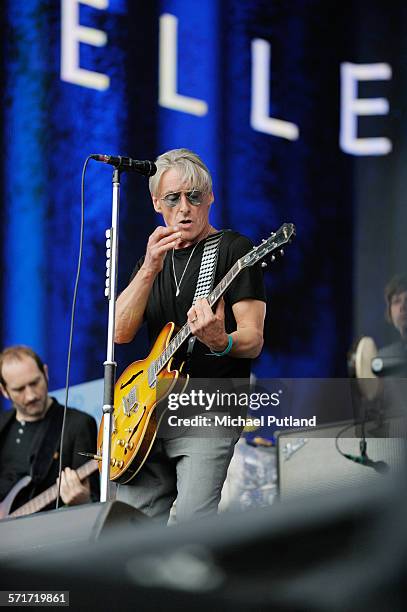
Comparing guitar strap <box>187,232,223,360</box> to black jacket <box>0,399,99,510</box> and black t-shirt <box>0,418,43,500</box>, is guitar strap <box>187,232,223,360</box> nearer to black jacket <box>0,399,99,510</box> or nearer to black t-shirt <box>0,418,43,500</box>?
black jacket <box>0,399,99,510</box>

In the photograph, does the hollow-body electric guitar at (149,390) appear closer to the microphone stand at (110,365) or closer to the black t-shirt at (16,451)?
the microphone stand at (110,365)

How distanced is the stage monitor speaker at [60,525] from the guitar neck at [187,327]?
67.5 inches

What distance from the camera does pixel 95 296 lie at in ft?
13.1

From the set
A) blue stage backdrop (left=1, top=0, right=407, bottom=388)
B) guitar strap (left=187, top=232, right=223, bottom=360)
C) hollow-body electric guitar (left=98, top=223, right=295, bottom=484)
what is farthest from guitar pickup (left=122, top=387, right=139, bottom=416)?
blue stage backdrop (left=1, top=0, right=407, bottom=388)

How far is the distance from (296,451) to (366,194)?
4.38 ft

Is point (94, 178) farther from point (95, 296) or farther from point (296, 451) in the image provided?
point (296, 451)

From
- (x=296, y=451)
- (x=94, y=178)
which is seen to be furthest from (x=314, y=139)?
(x=296, y=451)

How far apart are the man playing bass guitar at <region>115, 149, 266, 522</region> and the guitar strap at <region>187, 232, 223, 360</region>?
0.01 meters

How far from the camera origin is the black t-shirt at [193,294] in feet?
7.74

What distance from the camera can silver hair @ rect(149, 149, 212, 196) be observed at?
258cm

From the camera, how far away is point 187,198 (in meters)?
2.56

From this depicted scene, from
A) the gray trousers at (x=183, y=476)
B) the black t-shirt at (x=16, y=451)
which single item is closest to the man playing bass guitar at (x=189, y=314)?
the gray trousers at (x=183, y=476)

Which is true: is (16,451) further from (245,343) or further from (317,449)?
(245,343)

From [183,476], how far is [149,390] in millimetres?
264
